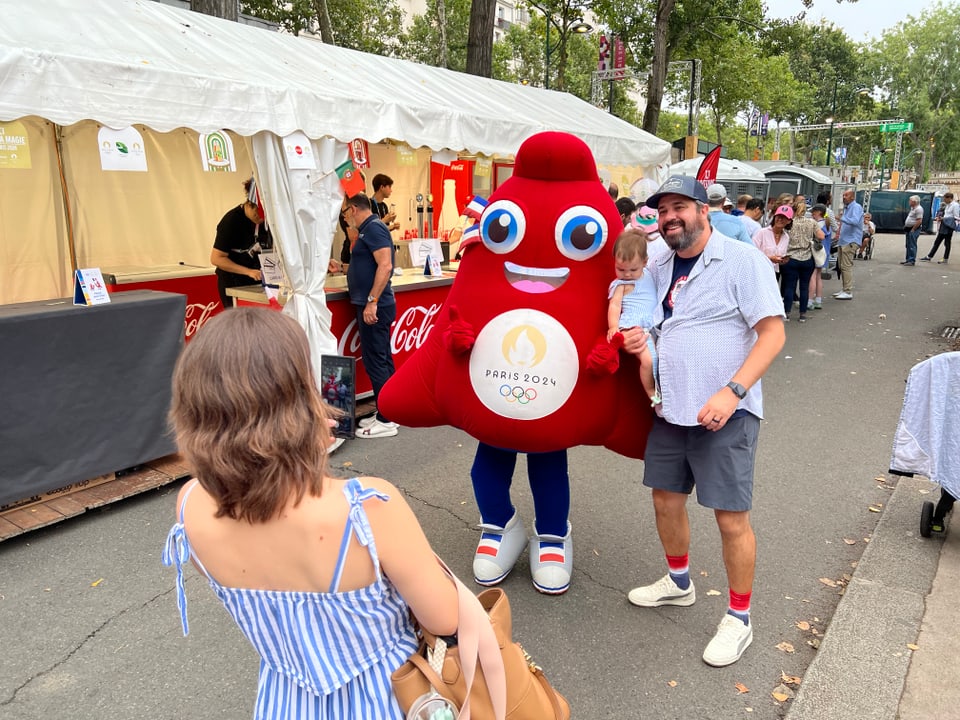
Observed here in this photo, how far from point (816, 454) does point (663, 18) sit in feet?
44.2

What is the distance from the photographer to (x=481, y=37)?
10859mm

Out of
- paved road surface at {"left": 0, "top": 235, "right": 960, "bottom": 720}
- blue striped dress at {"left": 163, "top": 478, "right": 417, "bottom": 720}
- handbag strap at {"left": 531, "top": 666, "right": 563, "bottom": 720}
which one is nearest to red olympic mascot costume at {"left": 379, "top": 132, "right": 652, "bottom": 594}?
paved road surface at {"left": 0, "top": 235, "right": 960, "bottom": 720}

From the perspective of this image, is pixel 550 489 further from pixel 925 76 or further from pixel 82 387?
pixel 925 76

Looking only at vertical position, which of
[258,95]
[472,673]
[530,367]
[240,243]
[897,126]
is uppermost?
[897,126]

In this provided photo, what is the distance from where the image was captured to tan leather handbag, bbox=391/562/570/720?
52.1 inches

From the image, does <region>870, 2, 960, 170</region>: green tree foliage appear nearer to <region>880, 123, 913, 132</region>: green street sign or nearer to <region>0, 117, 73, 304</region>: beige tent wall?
Result: <region>880, 123, 913, 132</region>: green street sign

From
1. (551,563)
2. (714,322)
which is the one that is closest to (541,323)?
(714,322)

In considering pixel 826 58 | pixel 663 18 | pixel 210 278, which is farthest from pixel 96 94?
pixel 826 58

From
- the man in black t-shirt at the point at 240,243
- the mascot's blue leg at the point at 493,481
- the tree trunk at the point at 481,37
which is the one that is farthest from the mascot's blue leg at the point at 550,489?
the tree trunk at the point at 481,37

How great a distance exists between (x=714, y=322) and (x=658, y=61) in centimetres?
1553

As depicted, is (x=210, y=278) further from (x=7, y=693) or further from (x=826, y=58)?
(x=826, y=58)

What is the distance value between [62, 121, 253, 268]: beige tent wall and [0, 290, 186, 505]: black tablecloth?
122 inches

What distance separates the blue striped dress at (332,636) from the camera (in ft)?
4.02

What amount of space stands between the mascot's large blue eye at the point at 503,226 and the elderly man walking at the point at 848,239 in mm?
10792
